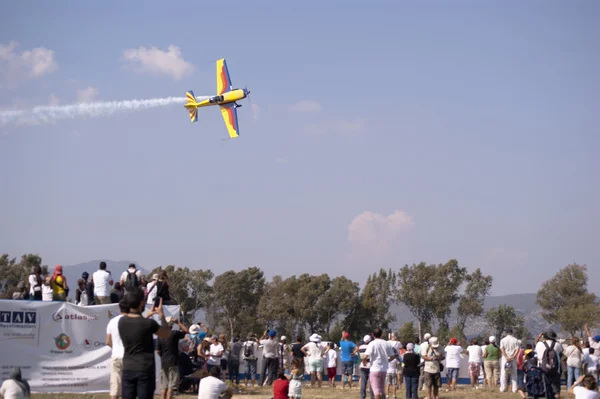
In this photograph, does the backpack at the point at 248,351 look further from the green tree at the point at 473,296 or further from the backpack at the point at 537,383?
the green tree at the point at 473,296

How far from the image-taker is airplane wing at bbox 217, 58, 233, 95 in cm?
3549

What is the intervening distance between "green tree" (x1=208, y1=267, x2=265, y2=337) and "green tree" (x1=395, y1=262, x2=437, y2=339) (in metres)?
15.5

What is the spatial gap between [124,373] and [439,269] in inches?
2762

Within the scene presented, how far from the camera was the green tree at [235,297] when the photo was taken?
80062mm

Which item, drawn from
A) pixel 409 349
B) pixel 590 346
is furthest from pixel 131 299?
pixel 590 346

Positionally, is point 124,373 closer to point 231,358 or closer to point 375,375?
point 375,375

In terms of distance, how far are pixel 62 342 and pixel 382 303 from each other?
202 feet

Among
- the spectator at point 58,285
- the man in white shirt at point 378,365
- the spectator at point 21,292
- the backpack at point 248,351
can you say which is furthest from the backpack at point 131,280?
the backpack at point 248,351

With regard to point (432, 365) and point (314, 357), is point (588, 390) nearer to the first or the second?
point (432, 365)

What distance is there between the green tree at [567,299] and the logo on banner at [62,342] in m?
62.7

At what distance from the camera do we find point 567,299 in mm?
74000

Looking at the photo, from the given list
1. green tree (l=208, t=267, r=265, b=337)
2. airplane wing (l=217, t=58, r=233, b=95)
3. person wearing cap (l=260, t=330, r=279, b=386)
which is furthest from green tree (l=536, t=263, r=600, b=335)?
person wearing cap (l=260, t=330, r=279, b=386)

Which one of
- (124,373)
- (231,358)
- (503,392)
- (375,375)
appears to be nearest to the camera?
(124,373)

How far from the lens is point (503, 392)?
70.3 ft
